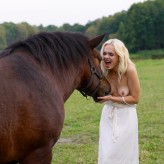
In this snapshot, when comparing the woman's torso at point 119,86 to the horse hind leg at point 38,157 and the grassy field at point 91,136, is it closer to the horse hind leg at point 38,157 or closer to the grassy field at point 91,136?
the horse hind leg at point 38,157

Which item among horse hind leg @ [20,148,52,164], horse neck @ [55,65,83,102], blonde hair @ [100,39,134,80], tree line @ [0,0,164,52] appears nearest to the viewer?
horse hind leg @ [20,148,52,164]

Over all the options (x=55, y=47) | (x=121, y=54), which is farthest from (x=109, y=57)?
(x=55, y=47)

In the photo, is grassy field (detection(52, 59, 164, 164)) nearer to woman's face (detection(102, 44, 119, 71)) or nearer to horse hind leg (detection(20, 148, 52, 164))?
woman's face (detection(102, 44, 119, 71))

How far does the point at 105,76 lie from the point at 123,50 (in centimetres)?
40

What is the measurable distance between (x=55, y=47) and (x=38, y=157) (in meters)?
1.16

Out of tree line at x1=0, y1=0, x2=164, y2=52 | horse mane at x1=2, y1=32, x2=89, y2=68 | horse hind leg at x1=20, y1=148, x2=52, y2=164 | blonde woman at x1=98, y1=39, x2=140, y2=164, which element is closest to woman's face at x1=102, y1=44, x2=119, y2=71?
blonde woman at x1=98, y1=39, x2=140, y2=164

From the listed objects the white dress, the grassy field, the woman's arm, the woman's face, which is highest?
the woman's face

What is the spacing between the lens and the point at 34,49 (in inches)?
155

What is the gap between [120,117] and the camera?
5.07 m

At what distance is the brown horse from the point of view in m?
3.44

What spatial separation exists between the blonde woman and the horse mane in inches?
24.9

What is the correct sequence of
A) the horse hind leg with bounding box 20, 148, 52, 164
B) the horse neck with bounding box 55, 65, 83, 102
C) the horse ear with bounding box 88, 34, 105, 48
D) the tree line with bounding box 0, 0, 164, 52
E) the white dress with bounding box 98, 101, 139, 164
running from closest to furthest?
1. the horse hind leg with bounding box 20, 148, 52, 164
2. the horse neck with bounding box 55, 65, 83, 102
3. the horse ear with bounding box 88, 34, 105, 48
4. the white dress with bounding box 98, 101, 139, 164
5. the tree line with bounding box 0, 0, 164, 52

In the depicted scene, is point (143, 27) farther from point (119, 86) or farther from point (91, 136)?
point (119, 86)

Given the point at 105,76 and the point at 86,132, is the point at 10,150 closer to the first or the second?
the point at 105,76
